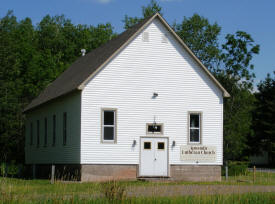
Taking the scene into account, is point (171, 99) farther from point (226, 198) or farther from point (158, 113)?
point (226, 198)

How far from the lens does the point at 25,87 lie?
6231cm

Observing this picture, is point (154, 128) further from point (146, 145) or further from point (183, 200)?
point (183, 200)

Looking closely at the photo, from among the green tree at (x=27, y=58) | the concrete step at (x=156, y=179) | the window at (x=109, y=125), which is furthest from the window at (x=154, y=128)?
the green tree at (x=27, y=58)

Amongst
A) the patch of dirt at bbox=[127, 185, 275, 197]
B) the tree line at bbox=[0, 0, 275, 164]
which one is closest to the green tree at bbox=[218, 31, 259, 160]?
the tree line at bbox=[0, 0, 275, 164]

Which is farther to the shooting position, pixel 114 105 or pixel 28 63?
pixel 28 63

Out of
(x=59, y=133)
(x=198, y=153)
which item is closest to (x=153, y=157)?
(x=198, y=153)

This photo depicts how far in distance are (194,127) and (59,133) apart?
8.41 m

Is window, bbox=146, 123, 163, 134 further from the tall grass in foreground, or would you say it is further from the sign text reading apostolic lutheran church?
the tall grass in foreground

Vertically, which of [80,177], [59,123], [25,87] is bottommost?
[80,177]

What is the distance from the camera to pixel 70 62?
69500 mm

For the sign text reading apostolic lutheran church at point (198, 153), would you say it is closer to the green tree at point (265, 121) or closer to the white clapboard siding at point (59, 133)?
the white clapboard siding at point (59, 133)

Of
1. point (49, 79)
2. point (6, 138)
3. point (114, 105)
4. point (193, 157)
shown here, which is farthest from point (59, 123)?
point (49, 79)

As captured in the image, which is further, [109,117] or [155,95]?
[155,95]

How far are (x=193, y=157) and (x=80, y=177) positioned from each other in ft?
20.9
